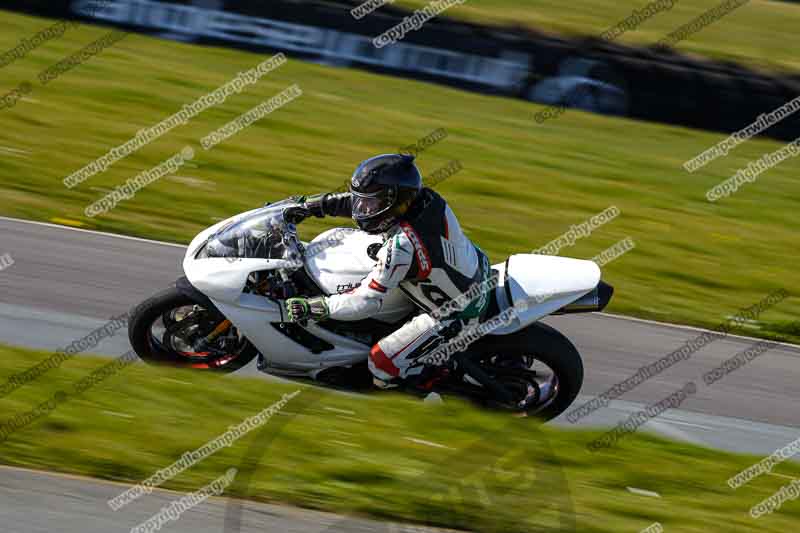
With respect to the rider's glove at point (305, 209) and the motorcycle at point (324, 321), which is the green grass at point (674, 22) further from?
the motorcycle at point (324, 321)

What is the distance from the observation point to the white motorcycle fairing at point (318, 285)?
6875 mm

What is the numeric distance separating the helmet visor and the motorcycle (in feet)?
1.50

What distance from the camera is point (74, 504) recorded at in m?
5.04

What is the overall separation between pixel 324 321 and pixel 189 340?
0.95m

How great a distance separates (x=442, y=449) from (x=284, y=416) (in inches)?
40.0

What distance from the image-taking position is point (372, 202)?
6594 mm

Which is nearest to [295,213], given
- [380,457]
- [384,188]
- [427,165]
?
[384,188]

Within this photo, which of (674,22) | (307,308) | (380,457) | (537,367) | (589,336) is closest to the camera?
(380,457)

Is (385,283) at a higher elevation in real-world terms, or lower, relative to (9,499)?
higher

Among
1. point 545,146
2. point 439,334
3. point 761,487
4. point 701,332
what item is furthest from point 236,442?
point 545,146

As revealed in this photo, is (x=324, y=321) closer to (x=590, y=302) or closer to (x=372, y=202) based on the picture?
(x=372, y=202)

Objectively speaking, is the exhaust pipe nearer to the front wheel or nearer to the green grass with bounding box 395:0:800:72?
the front wheel

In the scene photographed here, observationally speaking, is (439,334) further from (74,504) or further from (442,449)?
(74,504)

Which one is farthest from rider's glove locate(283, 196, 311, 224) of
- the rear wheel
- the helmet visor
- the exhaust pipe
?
the exhaust pipe
